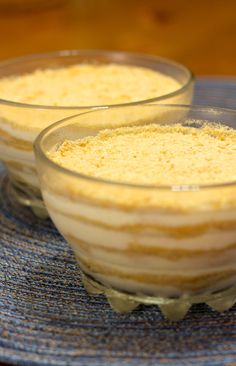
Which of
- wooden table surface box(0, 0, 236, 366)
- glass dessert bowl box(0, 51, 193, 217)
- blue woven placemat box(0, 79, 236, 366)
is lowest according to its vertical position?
wooden table surface box(0, 0, 236, 366)

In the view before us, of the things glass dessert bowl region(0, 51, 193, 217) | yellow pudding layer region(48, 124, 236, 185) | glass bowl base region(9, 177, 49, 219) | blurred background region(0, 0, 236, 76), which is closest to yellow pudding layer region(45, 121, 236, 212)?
yellow pudding layer region(48, 124, 236, 185)

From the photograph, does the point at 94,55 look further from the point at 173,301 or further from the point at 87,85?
the point at 173,301

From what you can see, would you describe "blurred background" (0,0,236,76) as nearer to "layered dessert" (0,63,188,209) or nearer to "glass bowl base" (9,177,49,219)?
"layered dessert" (0,63,188,209)

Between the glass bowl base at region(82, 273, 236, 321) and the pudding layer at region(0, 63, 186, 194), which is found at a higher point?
the pudding layer at region(0, 63, 186, 194)

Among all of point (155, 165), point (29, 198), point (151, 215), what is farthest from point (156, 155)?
point (29, 198)

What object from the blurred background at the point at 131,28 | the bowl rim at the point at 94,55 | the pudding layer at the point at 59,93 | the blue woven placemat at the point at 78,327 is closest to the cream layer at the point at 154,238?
the blue woven placemat at the point at 78,327

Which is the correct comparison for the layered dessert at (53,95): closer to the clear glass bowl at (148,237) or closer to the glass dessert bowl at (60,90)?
the glass dessert bowl at (60,90)
